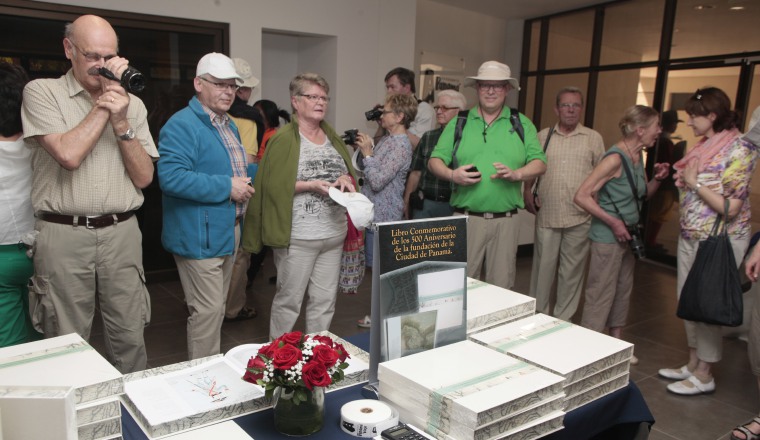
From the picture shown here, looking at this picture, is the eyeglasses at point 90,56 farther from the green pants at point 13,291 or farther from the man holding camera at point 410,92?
the man holding camera at point 410,92

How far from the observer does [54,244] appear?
207 cm

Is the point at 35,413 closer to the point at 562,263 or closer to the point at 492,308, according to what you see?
the point at 492,308

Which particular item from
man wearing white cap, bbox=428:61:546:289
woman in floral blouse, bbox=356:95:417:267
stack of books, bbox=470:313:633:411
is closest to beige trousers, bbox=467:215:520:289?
man wearing white cap, bbox=428:61:546:289

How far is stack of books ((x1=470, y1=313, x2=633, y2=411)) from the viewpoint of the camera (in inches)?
58.7

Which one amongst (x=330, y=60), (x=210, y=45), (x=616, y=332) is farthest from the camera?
(x=330, y=60)

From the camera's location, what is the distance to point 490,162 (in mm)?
3109

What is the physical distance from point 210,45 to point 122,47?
0.72 meters

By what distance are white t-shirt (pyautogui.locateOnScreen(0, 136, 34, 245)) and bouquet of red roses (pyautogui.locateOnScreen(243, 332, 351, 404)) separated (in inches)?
53.0

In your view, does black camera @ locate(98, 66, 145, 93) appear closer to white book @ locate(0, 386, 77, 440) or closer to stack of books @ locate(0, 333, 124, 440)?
stack of books @ locate(0, 333, 124, 440)

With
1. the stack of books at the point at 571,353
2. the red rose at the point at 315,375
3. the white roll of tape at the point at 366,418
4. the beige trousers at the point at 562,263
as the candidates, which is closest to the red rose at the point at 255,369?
the red rose at the point at 315,375

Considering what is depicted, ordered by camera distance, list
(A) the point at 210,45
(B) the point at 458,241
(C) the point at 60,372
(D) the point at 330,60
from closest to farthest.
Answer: (C) the point at 60,372 → (B) the point at 458,241 → (A) the point at 210,45 → (D) the point at 330,60

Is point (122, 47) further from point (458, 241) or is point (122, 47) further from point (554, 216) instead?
point (458, 241)

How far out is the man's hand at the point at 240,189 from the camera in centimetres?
255

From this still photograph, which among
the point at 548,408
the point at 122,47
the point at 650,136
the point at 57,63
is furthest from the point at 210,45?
the point at 548,408
